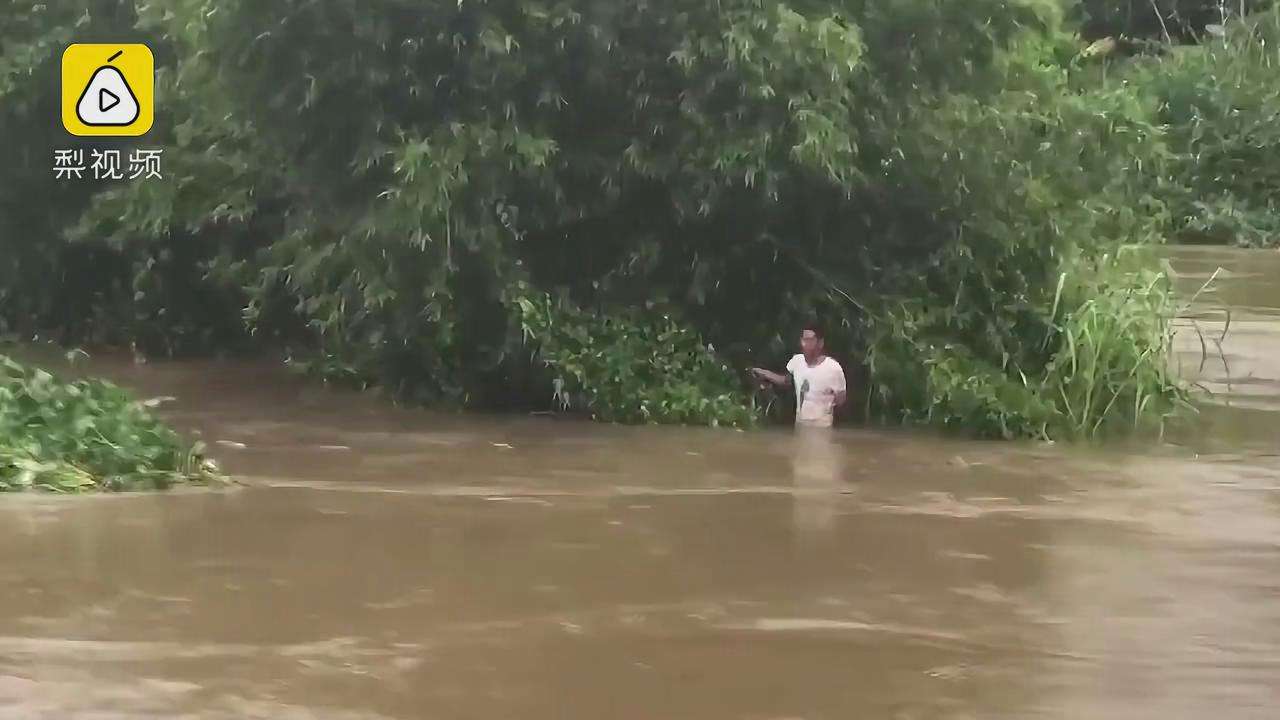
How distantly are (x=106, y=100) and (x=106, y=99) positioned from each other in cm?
1

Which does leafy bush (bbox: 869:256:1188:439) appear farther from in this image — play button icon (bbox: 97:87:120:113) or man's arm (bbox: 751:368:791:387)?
play button icon (bbox: 97:87:120:113)

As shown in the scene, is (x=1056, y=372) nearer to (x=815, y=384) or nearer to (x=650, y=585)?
(x=815, y=384)

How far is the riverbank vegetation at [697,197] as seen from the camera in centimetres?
1130

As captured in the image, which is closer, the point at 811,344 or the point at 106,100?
the point at 811,344

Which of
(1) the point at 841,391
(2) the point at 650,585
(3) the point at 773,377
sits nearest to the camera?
(2) the point at 650,585

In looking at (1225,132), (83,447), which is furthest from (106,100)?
(1225,132)

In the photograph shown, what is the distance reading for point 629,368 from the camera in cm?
1192

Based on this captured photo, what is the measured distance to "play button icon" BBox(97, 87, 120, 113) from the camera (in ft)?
54.6

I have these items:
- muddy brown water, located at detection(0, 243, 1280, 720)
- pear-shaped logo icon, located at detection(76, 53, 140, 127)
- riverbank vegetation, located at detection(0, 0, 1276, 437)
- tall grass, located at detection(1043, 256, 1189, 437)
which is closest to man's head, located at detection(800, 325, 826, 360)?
riverbank vegetation, located at detection(0, 0, 1276, 437)

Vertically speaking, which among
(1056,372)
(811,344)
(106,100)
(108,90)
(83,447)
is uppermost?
(108,90)

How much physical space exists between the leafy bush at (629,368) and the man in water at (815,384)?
0.39 meters

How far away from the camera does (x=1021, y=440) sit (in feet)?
38.3

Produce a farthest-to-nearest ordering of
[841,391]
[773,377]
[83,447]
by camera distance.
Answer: [773,377], [841,391], [83,447]

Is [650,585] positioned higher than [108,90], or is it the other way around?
[108,90]
